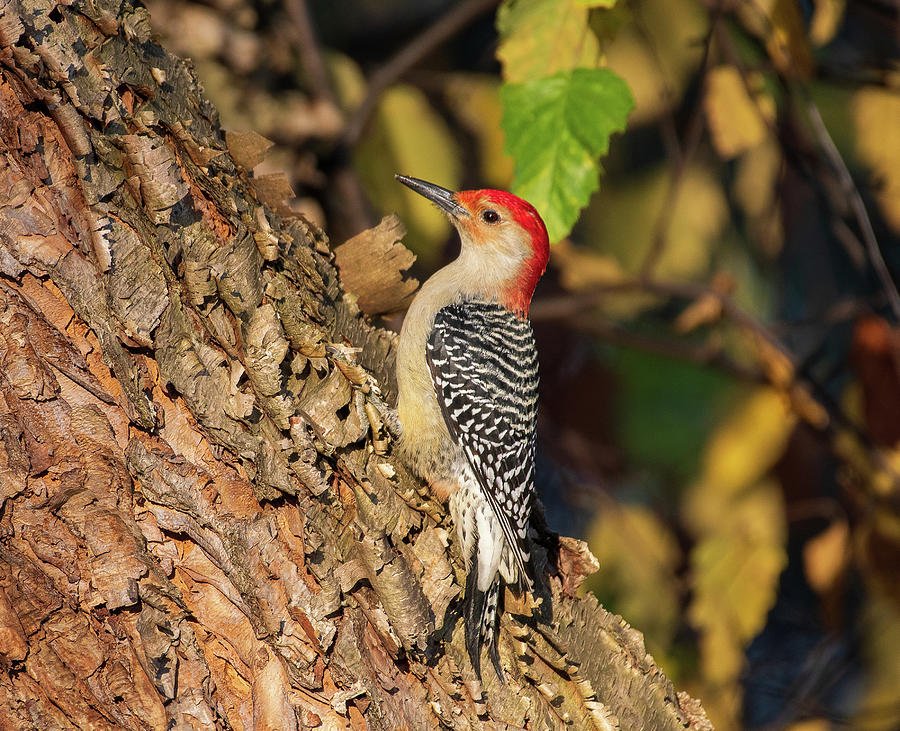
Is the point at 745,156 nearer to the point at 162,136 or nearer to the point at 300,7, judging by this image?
the point at 300,7

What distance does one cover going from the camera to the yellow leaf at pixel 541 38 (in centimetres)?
263

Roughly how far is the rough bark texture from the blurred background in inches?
52.2

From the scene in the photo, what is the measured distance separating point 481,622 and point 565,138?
55.2 inches

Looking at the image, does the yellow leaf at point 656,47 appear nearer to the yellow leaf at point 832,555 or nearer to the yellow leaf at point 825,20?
the yellow leaf at point 825,20

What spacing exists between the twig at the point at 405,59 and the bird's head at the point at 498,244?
79 centimetres

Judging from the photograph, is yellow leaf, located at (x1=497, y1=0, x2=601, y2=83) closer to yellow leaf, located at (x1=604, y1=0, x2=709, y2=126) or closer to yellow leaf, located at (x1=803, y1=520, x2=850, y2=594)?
yellow leaf, located at (x1=604, y1=0, x2=709, y2=126)

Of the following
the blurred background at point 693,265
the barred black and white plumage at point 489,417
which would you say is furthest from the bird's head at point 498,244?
the blurred background at point 693,265

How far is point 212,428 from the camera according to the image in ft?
6.48

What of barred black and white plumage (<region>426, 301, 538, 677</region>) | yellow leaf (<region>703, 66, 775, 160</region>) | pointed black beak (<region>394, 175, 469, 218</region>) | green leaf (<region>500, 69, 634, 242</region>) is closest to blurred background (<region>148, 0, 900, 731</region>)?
yellow leaf (<region>703, 66, 775, 160</region>)

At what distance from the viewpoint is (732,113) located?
3.74 m

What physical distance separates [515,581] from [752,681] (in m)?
4.05

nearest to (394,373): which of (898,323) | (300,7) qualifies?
(300,7)

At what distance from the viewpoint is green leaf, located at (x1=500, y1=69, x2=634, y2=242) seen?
253 centimetres

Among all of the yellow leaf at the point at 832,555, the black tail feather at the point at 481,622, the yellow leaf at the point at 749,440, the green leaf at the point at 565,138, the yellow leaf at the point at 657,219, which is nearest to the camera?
the black tail feather at the point at 481,622
